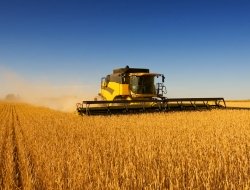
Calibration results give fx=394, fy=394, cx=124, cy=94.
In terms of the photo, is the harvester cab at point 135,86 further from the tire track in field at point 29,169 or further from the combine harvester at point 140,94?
the tire track in field at point 29,169

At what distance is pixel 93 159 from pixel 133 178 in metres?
1.66

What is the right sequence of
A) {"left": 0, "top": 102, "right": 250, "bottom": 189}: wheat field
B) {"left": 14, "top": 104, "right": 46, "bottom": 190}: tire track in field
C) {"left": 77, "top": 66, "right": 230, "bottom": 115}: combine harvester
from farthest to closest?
1. {"left": 77, "top": 66, "right": 230, "bottom": 115}: combine harvester
2. {"left": 14, "top": 104, "right": 46, "bottom": 190}: tire track in field
3. {"left": 0, "top": 102, "right": 250, "bottom": 189}: wheat field

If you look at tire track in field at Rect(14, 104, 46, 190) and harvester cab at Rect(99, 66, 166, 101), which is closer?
tire track in field at Rect(14, 104, 46, 190)

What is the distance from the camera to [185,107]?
21281mm

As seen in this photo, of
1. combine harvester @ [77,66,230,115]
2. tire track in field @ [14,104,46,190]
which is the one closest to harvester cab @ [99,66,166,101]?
combine harvester @ [77,66,230,115]

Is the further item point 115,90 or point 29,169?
point 115,90

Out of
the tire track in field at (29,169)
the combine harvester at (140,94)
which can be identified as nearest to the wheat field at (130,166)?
the tire track in field at (29,169)

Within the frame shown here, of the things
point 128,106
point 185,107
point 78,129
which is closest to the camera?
point 78,129

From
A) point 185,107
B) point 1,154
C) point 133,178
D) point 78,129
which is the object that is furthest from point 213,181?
point 185,107

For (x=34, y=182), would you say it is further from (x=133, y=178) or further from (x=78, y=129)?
(x=78, y=129)

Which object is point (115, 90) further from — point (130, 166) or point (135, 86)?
point (130, 166)

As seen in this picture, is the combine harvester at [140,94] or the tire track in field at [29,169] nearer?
the tire track in field at [29,169]

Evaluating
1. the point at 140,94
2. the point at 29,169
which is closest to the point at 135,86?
the point at 140,94

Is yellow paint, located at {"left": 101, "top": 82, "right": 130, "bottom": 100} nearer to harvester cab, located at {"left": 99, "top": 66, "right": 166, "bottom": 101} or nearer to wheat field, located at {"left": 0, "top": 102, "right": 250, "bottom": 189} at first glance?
harvester cab, located at {"left": 99, "top": 66, "right": 166, "bottom": 101}
